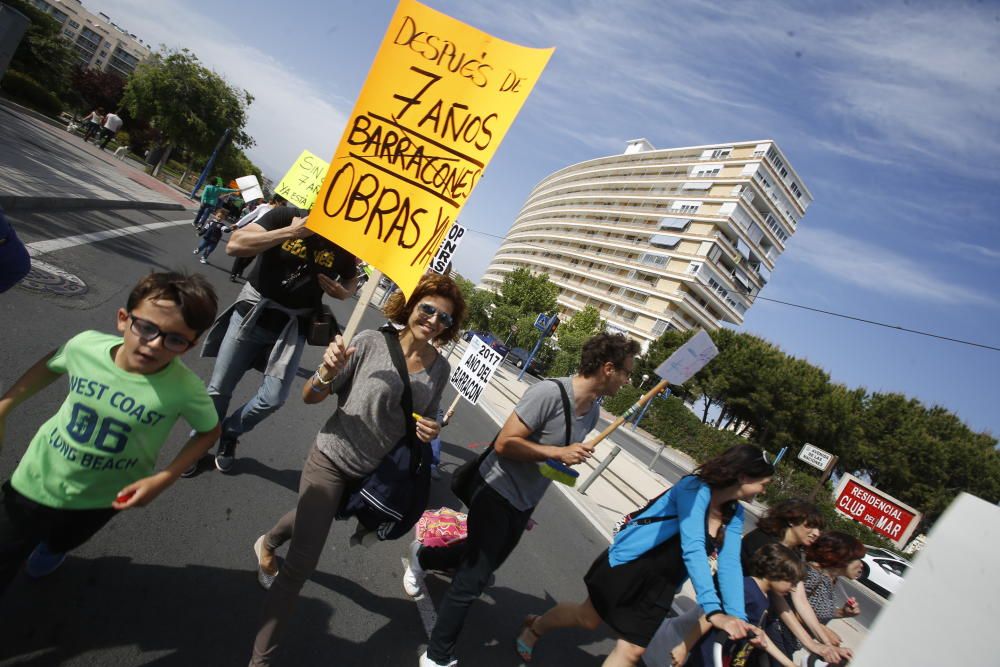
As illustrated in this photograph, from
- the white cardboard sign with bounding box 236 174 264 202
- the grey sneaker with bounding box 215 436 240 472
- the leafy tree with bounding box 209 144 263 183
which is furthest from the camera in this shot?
the leafy tree with bounding box 209 144 263 183

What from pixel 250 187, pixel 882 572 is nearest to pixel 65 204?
pixel 250 187

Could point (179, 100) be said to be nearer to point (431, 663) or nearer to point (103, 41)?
point (431, 663)

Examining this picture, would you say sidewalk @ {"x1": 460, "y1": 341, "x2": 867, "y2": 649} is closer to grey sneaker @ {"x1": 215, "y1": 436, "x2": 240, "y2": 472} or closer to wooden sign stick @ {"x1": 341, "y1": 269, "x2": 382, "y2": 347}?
grey sneaker @ {"x1": 215, "y1": 436, "x2": 240, "y2": 472}

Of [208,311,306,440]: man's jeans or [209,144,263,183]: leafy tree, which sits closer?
[208,311,306,440]: man's jeans

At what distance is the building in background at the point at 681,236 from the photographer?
58.1 m

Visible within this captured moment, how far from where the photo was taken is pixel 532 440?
2.71 metres

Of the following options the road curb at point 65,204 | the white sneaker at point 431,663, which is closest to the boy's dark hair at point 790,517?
the white sneaker at point 431,663

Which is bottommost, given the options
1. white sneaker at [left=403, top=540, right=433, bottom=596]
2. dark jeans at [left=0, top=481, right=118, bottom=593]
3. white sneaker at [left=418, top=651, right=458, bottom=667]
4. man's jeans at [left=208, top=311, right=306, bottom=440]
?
white sneaker at [left=403, top=540, right=433, bottom=596]

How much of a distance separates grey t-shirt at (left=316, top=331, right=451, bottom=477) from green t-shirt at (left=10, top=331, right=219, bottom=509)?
0.66 meters

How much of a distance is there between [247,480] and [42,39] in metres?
38.3

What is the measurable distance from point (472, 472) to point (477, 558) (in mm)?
459

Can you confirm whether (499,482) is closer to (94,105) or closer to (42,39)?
(42,39)

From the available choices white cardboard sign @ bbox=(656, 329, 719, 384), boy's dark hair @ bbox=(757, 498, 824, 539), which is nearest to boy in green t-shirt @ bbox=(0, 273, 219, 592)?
white cardboard sign @ bbox=(656, 329, 719, 384)

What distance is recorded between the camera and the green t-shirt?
1709mm
